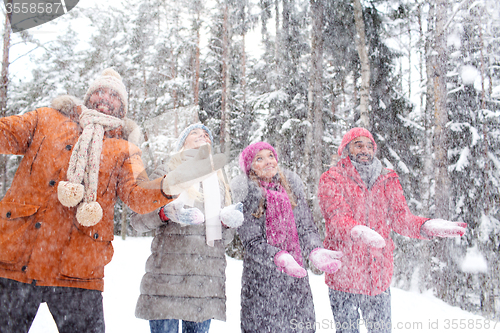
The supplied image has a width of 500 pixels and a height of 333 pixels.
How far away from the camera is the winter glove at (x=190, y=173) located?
1668 mm

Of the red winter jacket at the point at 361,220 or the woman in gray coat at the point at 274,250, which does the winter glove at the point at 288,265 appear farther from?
the red winter jacket at the point at 361,220

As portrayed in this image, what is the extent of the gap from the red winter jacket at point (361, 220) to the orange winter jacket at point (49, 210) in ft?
4.79

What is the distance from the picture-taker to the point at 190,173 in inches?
65.8

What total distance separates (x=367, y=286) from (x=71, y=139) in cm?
244

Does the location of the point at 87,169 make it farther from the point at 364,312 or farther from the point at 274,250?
the point at 364,312

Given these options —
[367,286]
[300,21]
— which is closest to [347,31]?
[300,21]

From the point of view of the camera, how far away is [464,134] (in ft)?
32.7

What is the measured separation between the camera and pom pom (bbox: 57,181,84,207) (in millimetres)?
1752

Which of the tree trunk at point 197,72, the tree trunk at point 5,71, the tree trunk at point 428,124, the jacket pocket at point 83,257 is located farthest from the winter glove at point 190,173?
the tree trunk at point 197,72

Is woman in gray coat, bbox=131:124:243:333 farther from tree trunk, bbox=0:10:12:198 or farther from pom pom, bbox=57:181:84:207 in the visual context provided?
tree trunk, bbox=0:10:12:198

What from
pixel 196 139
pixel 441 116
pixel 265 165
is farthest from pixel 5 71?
pixel 441 116

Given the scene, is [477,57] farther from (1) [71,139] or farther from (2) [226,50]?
(1) [71,139]

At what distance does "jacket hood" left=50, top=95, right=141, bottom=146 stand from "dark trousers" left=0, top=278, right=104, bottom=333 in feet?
3.30

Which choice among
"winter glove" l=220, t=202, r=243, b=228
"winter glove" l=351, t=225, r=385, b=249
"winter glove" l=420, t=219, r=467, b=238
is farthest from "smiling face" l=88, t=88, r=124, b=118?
"winter glove" l=420, t=219, r=467, b=238
